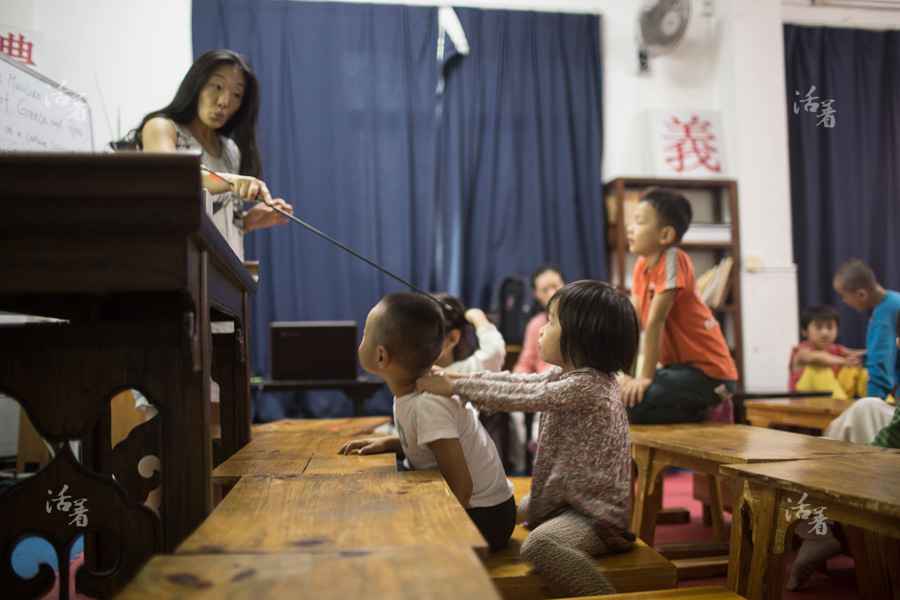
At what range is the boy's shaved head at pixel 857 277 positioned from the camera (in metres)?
3.22

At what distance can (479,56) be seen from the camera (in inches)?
165

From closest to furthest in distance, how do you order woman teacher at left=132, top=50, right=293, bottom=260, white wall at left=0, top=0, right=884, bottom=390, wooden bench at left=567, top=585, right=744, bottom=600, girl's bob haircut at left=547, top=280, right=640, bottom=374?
1. wooden bench at left=567, top=585, right=744, bottom=600
2. girl's bob haircut at left=547, top=280, right=640, bottom=374
3. woman teacher at left=132, top=50, right=293, bottom=260
4. white wall at left=0, top=0, right=884, bottom=390

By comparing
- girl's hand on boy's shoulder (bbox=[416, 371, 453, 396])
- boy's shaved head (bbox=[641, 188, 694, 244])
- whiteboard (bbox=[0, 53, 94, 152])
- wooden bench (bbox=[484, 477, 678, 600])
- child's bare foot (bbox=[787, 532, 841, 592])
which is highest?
whiteboard (bbox=[0, 53, 94, 152])

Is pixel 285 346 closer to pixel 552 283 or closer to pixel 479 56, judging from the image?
pixel 552 283

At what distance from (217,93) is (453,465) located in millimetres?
1465

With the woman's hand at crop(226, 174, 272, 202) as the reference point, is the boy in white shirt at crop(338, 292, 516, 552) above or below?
below

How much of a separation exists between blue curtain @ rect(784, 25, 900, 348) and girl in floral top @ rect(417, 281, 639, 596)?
367 cm

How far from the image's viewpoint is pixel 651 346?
2.14 metres

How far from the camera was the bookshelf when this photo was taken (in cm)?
407

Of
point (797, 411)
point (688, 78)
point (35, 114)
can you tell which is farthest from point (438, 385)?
point (688, 78)

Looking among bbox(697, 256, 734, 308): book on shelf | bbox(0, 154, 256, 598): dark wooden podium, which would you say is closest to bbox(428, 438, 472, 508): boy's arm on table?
bbox(0, 154, 256, 598): dark wooden podium

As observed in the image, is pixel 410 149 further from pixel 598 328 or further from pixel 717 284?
pixel 598 328

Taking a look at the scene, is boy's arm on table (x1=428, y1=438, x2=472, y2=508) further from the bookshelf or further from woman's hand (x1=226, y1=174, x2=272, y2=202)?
the bookshelf

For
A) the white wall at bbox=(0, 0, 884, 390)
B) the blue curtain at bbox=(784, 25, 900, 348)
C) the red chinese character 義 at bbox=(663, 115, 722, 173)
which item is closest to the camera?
the white wall at bbox=(0, 0, 884, 390)
